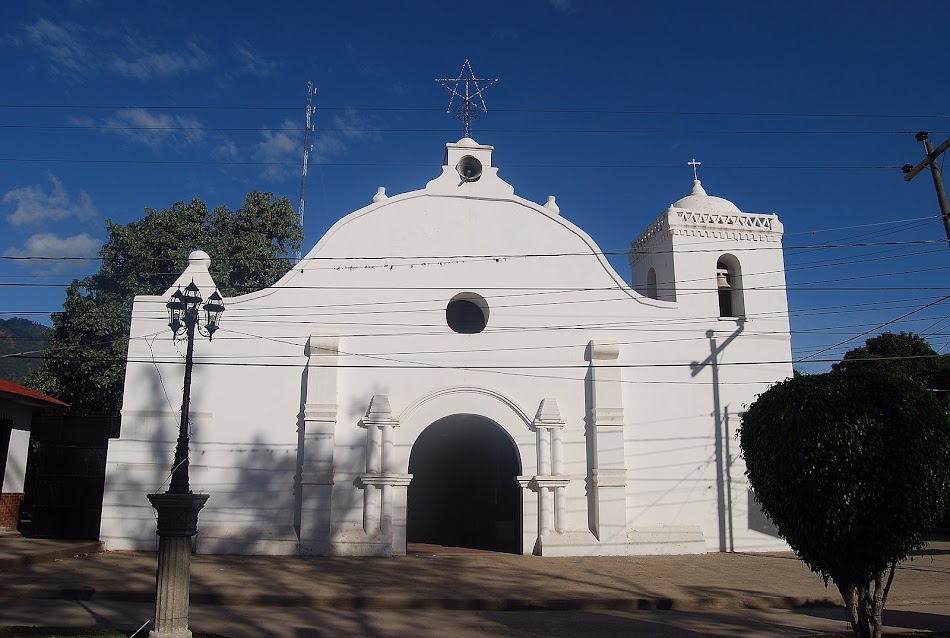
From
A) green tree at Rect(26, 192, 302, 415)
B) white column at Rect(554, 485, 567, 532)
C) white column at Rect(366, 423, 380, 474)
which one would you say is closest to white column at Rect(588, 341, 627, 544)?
white column at Rect(554, 485, 567, 532)

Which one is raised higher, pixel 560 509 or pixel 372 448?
pixel 372 448

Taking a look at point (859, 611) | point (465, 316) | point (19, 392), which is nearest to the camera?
point (859, 611)

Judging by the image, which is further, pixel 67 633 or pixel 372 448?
pixel 372 448

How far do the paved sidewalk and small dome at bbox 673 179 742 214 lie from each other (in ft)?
27.6

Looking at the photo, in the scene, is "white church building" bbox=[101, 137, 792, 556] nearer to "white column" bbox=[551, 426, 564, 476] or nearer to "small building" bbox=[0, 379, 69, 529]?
"white column" bbox=[551, 426, 564, 476]

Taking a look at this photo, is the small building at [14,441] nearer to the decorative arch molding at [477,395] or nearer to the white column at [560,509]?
the decorative arch molding at [477,395]

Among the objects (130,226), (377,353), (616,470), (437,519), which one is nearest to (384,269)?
(377,353)

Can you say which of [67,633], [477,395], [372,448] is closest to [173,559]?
[67,633]

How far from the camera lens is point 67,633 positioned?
8211 mm

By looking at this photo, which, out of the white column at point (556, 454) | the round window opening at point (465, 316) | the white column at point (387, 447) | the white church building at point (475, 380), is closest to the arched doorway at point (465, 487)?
the white church building at point (475, 380)

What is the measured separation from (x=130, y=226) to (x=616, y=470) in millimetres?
18852

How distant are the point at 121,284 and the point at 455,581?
17666 mm

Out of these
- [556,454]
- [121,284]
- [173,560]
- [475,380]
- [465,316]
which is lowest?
[173,560]

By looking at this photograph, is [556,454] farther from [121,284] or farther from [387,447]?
[121,284]
